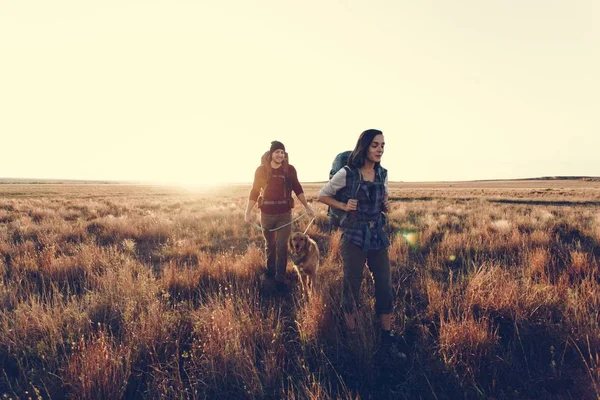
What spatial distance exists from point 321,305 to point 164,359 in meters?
1.72

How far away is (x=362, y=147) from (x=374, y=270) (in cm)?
138

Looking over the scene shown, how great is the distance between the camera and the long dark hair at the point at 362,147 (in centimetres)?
316

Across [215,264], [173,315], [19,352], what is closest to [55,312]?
[19,352]

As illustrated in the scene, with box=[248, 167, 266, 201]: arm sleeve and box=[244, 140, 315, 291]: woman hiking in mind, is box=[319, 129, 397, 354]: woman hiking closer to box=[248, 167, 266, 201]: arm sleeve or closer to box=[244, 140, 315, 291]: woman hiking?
box=[244, 140, 315, 291]: woman hiking

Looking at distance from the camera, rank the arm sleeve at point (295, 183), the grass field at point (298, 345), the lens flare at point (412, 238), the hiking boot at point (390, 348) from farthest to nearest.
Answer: the lens flare at point (412, 238), the arm sleeve at point (295, 183), the hiking boot at point (390, 348), the grass field at point (298, 345)

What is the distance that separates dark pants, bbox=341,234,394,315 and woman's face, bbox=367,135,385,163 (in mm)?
935

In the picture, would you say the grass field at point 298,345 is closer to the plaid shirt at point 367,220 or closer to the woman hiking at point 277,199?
the woman hiking at point 277,199

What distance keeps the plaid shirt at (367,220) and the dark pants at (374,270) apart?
0.37 feet

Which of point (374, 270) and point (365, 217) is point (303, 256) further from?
point (365, 217)

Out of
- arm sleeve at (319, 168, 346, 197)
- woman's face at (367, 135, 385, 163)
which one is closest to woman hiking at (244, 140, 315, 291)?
arm sleeve at (319, 168, 346, 197)

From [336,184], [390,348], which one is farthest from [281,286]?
[336,184]

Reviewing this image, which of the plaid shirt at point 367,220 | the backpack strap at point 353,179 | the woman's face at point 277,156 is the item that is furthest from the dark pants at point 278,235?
Answer: the backpack strap at point 353,179

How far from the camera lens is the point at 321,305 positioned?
350cm

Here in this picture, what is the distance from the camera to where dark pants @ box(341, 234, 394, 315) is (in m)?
3.27
